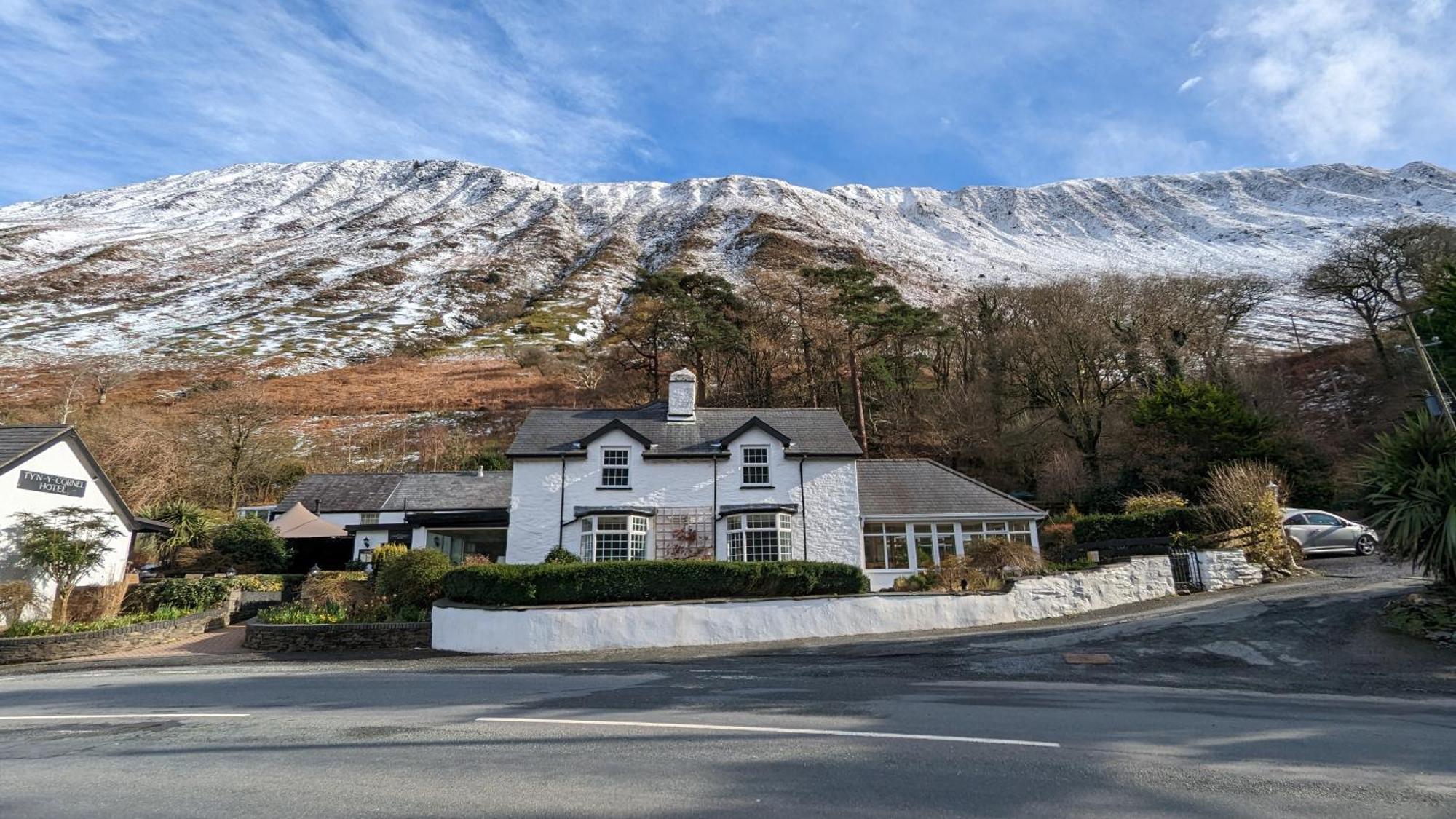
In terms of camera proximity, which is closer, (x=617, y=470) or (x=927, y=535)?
(x=617, y=470)

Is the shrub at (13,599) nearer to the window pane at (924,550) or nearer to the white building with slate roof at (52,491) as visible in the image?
the white building with slate roof at (52,491)

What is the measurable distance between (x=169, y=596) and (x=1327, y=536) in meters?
36.8

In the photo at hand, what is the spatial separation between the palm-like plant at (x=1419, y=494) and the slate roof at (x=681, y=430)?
13.7 meters

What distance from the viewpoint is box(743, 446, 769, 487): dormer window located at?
24.2 m

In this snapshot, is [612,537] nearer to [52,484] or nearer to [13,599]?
[13,599]

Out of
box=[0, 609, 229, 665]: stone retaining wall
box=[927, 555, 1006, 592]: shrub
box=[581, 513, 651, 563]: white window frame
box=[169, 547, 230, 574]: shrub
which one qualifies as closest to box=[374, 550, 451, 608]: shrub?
box=[581, 513, 651, 563]: white window frame

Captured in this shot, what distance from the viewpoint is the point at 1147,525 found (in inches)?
809

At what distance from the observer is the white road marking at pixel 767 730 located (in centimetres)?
629

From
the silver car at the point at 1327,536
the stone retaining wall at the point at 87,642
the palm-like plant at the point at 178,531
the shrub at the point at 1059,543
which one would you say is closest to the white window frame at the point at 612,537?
the stone retaining wall at the point at 87,642

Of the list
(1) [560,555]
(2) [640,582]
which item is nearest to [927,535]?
(2) [640,582]

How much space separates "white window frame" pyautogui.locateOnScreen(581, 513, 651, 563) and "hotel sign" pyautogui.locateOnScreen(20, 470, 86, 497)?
16117 millimetres

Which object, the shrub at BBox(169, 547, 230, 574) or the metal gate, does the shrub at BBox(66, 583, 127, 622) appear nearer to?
the shrub at BBox(169, 547, 230, 574)

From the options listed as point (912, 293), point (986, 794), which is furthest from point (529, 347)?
point (986, 794)

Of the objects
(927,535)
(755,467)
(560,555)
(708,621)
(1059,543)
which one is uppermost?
(755,467)
